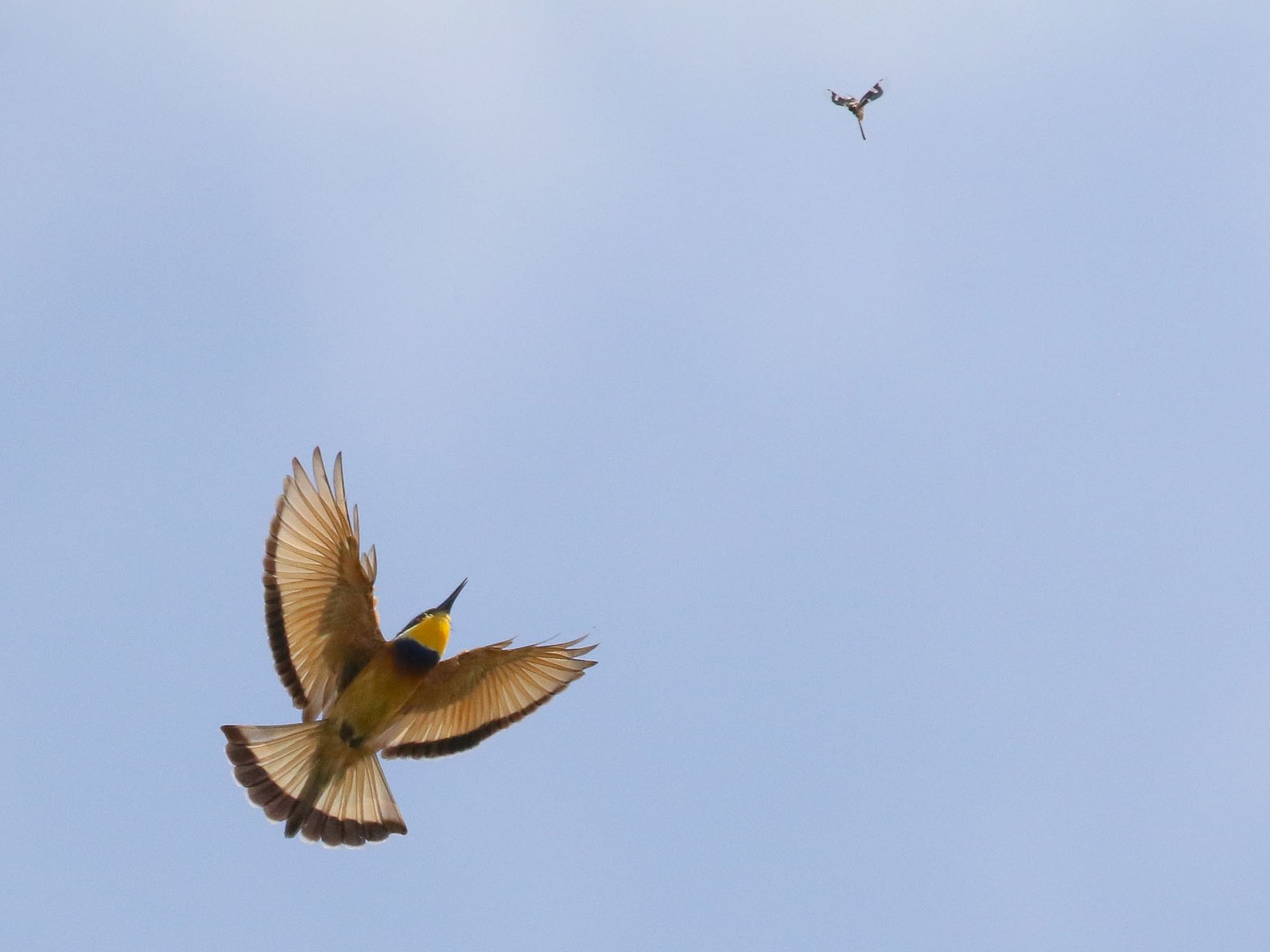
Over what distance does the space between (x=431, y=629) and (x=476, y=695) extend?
845 millimetres

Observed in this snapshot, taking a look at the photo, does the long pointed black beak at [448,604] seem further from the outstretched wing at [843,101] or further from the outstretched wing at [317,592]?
the outstretched wing at [843,101]

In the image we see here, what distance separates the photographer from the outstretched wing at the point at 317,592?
12172 millimetres

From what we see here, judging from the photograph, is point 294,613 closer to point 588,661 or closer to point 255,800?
point 255,800

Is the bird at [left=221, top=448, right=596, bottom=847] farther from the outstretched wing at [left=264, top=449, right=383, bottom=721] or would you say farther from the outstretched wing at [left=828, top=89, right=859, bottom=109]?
the outstretched wing at [left=828, top=89, right=859, bottom=109]

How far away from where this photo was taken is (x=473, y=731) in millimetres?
13188

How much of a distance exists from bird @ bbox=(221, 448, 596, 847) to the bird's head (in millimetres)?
11

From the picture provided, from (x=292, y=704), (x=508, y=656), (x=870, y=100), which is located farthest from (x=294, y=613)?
(x=870, y=100)

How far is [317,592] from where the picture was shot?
12453 mm

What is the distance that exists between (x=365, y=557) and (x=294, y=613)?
79 centimetres

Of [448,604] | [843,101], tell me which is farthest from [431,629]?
[843,101]

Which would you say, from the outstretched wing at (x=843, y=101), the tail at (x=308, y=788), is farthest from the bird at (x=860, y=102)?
the tail at (x=308, y=788)

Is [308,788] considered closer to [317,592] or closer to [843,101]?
[317,592]

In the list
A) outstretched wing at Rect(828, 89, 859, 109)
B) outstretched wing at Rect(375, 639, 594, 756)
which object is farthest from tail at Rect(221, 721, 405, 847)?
outstretched wing at Rect(828, 89, 859, 109)

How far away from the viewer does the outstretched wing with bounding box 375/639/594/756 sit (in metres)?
12.8
